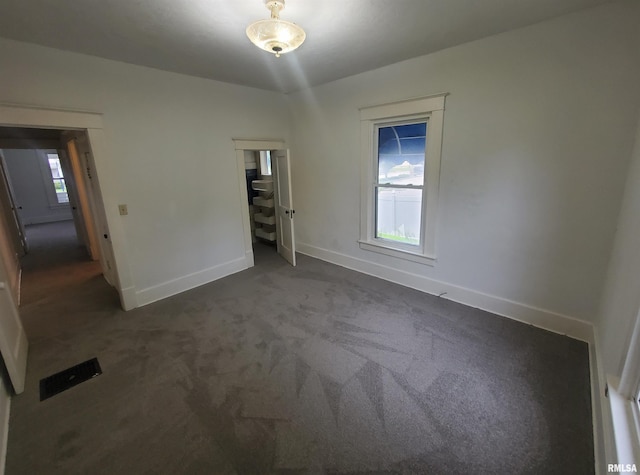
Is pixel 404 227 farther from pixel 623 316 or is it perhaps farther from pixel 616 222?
pixel 623 316

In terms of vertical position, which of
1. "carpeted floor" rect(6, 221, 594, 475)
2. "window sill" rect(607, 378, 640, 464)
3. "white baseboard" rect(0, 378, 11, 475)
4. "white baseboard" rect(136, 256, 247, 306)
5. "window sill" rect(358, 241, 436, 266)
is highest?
"window sill" rect(358, 241, 436, 266)

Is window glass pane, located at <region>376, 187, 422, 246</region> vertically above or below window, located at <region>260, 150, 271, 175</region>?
below

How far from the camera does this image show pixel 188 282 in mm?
3719

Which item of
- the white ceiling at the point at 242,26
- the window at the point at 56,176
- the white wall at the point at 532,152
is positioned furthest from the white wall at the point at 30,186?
the white wall at the point at 532,152

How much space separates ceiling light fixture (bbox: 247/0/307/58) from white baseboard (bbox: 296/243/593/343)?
2.85 m

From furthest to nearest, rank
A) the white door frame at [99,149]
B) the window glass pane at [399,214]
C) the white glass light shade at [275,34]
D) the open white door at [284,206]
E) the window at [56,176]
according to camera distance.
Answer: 1. the window at [56,176]
2. the open white door at [284,206]
3. the window glass pane at [399,214]
4. the white door frame at [99,149]
5. the white glass light shade at [275,34]

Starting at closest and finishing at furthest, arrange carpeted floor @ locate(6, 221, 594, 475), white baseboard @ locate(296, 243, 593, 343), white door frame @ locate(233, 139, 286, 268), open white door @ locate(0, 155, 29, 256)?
carpeted floor @ locate(6, 221, 594, 475) < white baseboard @ locate(296, 243, 593, 343) < white door frame @ locate(233, 139, 286, 268) < open white door @ locate(0, 155, 29, 256)

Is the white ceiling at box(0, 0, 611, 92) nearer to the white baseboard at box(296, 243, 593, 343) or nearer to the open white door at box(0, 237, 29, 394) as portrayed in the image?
the open white door at box(0, 237, 29, 394)

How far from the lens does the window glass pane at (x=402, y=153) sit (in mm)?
3252

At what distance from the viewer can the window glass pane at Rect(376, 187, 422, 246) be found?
11.3 feet

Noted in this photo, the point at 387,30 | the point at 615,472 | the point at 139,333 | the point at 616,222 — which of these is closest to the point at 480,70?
the point at 387,30

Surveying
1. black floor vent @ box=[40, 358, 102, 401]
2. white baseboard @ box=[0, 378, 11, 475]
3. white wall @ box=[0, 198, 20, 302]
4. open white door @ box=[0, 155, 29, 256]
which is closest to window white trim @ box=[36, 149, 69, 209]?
open white door @ box=[0, 155, 29, 256]

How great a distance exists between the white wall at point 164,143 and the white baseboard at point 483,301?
6.67ft

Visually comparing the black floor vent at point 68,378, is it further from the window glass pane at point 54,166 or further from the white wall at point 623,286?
the window glass pane at point 54,166
